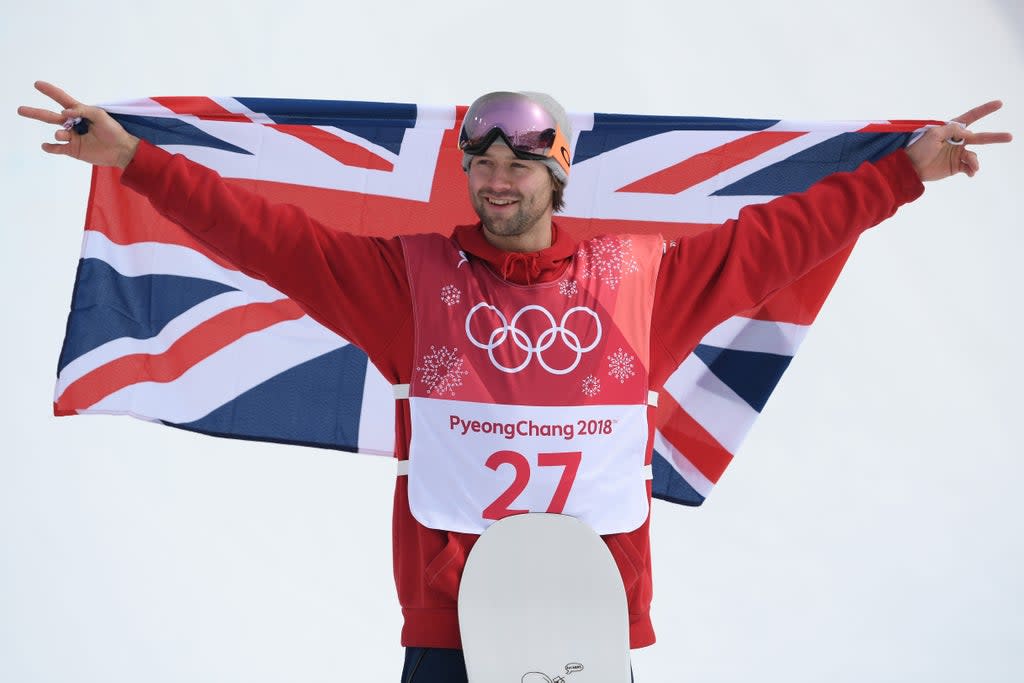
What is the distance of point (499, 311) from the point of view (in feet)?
8.14

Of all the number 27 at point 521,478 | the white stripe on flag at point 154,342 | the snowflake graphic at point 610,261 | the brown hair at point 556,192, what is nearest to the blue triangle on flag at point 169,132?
the white stripe on flag at point 154,342

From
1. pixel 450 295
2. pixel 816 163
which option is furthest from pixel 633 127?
pixel 450 295

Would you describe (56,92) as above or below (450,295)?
above

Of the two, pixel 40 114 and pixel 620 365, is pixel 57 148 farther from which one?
pixel 620 365

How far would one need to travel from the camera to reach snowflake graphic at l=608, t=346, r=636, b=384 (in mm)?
2496

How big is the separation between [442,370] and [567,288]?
28 centimetres

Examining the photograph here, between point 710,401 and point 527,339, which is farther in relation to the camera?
point 710,401

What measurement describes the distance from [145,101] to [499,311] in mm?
896

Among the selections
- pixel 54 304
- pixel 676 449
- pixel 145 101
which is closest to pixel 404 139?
pixel 145 101

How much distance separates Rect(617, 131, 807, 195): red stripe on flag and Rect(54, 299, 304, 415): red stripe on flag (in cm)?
88

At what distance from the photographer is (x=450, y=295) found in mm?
2490

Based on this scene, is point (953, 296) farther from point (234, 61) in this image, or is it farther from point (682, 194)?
point (234, 61)

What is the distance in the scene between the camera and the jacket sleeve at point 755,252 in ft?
8.50

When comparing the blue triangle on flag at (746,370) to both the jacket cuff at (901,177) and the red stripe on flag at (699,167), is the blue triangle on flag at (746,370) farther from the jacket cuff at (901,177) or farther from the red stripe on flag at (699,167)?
the jacket cuff at (901,177)
